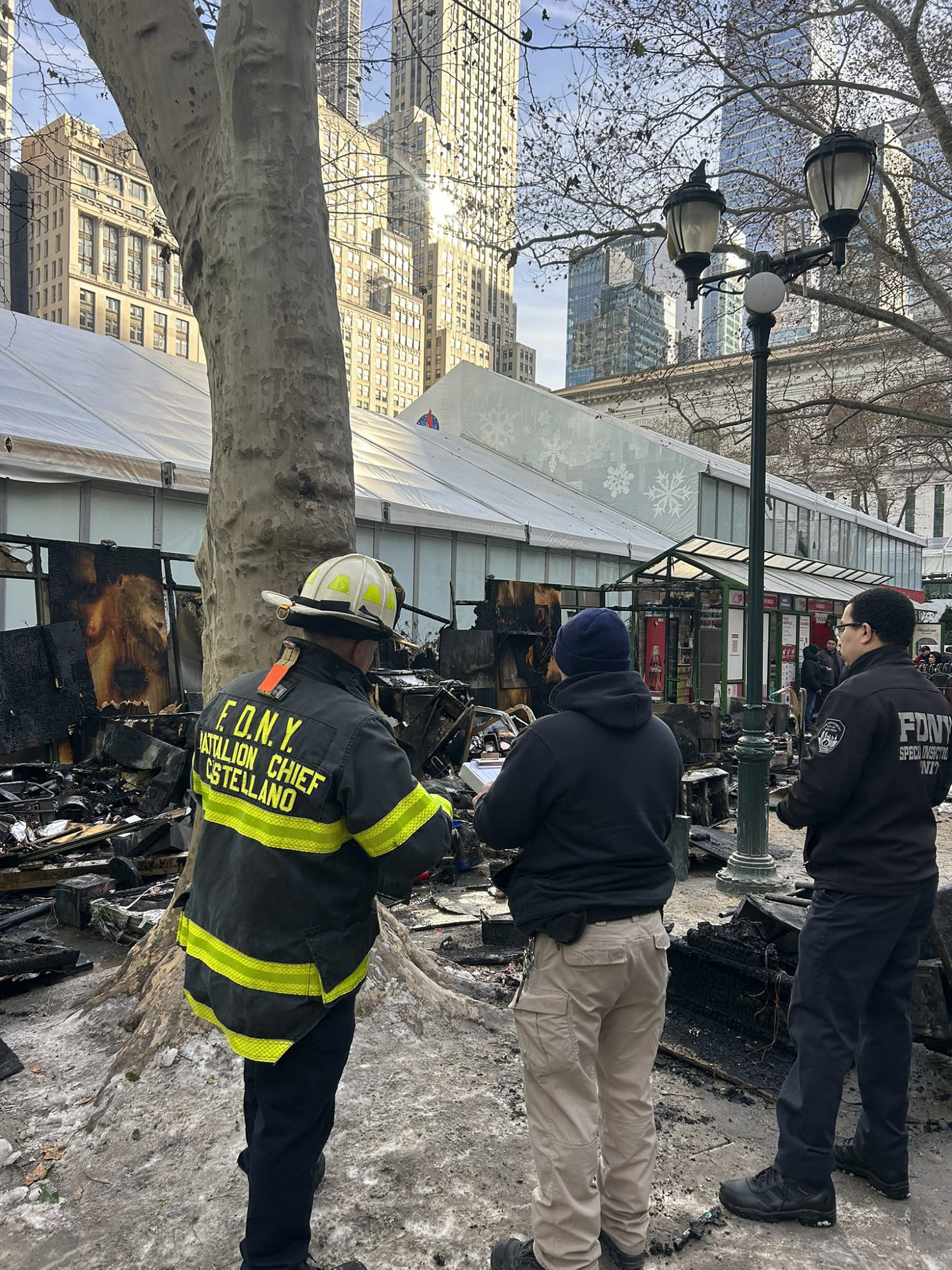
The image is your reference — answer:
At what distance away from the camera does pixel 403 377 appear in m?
70.5

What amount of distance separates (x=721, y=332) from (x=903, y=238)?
4894mm

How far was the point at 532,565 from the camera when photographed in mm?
19156

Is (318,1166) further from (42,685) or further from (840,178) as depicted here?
(840,178)

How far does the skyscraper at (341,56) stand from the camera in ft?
23.4

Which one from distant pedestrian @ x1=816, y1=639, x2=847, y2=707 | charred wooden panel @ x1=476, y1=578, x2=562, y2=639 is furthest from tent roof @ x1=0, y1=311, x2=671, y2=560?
distant pedestrian @ x1=816, y1=639, x2=847, y2=707

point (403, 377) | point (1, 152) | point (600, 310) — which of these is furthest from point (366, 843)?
point (403, 377)

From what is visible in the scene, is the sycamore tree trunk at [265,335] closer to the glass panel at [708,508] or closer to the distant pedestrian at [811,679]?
the distant pedestrian at [811,679]

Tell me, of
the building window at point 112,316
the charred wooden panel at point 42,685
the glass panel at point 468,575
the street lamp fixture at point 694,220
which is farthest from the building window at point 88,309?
the street lamp fixture at point 694,220

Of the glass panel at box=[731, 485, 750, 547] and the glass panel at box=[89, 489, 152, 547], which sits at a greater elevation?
the glass panel at box=[731, 485, 750, 547]

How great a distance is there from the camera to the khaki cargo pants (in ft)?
7.17

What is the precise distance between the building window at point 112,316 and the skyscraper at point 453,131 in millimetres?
79661

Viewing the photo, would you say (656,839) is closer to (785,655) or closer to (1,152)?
(1,152)

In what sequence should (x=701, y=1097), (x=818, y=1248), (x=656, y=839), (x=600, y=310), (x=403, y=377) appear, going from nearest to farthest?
(x=656, y=839), (x=818, y=1248), (x=701, y=1097), (x=600, y=310), (x=403, y=377)

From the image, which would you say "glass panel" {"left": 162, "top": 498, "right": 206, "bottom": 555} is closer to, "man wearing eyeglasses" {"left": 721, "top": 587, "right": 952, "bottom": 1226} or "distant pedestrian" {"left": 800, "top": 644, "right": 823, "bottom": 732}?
"distant pedestrian" {"left": 800, "top": 644, "right": 823, "bottom": 732}
